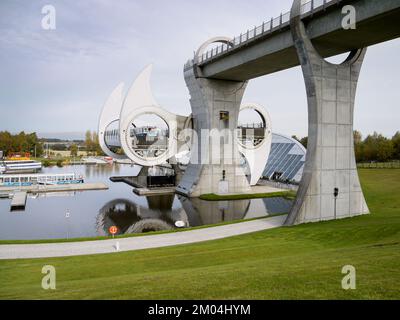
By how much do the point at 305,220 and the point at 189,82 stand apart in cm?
2187

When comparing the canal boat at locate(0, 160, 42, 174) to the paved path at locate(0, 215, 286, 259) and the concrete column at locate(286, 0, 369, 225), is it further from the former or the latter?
the concrete column at locate(286, 0, 369, 225)

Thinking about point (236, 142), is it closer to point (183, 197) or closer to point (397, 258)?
point (183, 197)

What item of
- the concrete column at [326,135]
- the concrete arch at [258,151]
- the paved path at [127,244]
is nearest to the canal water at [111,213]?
the paved path at [127,244]

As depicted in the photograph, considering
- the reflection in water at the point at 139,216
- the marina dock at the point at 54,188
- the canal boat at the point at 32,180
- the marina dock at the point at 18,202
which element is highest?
the canal boat at the point at 32,180

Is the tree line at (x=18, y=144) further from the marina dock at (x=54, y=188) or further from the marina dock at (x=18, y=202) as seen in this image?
the marina dock at (x=18, y=202)

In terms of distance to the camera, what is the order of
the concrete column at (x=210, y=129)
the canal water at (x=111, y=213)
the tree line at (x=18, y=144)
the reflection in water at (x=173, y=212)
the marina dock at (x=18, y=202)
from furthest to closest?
the tree line at (x=18, y=144), the concrete column at (x=210, y=129), the marina dock at (x=18, y=202), the reflection in water at (x=173, y=212), the canal water at (x=111, y=213)

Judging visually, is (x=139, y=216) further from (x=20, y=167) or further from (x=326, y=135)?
(x=20, y=167)

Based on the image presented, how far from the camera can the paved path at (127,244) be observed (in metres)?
15.2

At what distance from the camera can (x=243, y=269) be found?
1005 cm

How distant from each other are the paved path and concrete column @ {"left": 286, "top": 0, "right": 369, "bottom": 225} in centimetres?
246

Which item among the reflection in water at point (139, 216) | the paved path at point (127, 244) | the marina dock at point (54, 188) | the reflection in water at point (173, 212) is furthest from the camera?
the marina dock at point (54, 188)

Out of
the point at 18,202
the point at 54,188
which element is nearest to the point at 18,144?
the point at 54,188

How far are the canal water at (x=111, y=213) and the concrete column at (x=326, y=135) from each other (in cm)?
570

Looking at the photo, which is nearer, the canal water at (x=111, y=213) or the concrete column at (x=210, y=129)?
the canal water at (x=111, y=213)
